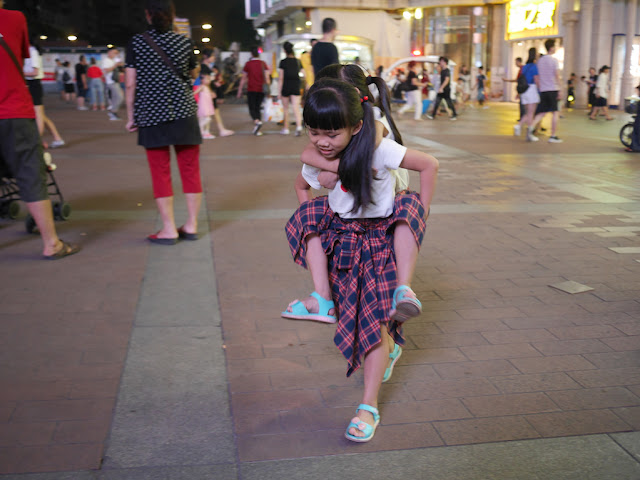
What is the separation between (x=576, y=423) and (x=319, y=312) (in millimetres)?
1146

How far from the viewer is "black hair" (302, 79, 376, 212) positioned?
249 centimetres

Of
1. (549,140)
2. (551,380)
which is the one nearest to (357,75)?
(551,380)

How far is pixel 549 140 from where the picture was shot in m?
13.4

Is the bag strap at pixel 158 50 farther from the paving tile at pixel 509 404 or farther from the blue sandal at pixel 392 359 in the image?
the paving tile at pixel 509 404

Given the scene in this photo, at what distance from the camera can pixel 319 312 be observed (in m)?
2.93

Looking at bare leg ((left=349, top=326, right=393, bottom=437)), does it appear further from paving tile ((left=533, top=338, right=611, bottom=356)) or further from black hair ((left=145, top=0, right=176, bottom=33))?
black hair ((left=145, top=0, right=176, bottom=33))

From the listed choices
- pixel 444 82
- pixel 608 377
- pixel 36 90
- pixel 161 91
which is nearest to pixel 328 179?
pixel 608 377

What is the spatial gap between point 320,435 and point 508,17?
3585cm

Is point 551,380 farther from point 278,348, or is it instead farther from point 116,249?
point 116,249

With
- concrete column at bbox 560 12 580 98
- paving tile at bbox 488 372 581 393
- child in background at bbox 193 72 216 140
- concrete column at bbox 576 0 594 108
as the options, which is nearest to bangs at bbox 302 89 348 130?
paving tile at bbox 488 372 581 393

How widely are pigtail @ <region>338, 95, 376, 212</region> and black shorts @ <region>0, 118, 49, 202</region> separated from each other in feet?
10.3

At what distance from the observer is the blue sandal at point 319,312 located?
2.92m

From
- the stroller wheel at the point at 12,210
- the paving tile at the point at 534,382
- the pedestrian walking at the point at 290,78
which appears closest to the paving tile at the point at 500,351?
the paving tile at the point at 534,382

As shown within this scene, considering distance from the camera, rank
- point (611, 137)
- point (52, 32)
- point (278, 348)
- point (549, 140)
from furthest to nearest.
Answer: point (52, 32) < point (611, 137) < point (549, 140) < point (278, 348)
